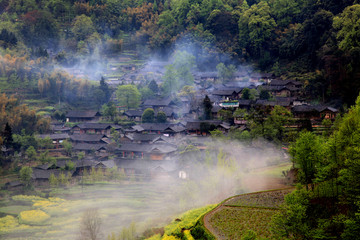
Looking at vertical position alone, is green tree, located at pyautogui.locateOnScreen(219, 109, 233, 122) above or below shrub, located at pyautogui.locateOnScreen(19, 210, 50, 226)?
above

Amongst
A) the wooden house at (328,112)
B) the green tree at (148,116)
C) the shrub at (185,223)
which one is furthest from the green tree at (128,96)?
the shrub at (185,223)

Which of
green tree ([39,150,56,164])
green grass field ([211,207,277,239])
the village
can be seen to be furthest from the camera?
green tree ([39,150,56,164])

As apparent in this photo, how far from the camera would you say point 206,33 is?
166 ft

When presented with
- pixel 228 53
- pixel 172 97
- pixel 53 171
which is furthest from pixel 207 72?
pixel 53 171

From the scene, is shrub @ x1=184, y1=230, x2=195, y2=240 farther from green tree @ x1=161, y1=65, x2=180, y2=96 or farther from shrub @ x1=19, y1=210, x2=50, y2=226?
green tree @ x1=161, y1=65, x2=180, y2=96

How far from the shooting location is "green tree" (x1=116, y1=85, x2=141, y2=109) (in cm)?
4000

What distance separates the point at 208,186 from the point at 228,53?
28625mm

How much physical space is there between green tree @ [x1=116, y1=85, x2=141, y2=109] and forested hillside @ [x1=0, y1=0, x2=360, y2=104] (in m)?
5.28

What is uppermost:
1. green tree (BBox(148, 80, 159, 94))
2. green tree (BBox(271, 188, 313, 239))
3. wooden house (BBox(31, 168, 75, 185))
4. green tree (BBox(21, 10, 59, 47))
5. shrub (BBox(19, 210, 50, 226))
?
green tree (BBox(21, 10, 59, 47))

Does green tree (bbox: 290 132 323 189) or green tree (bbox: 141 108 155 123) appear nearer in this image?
green tree (bbox: 290 132 323 189)

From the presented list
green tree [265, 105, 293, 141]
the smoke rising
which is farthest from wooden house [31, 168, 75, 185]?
green tree [265, 105, 293, 141]

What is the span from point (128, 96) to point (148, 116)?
414 cm

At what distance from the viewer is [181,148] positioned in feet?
95.3

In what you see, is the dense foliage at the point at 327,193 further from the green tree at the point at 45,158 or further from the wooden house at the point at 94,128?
the wooden house at the point at 94,128
